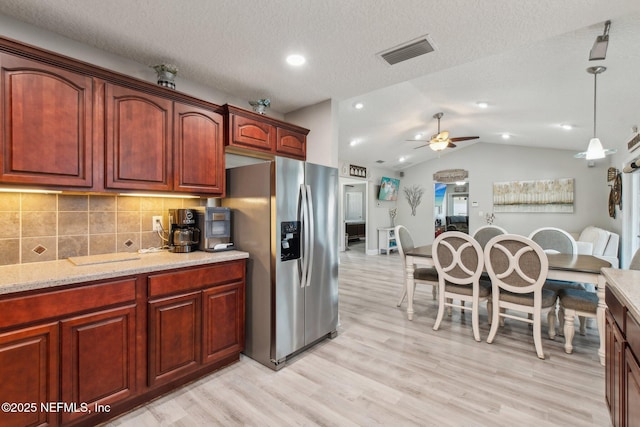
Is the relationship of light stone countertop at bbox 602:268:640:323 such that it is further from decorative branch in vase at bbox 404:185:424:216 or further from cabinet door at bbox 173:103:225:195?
decorative branch in vase at bbox 404:185:424:216

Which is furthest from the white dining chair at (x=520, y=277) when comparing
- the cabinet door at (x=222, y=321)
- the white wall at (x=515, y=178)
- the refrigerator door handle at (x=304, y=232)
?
the white wall at (x=515, y=178)

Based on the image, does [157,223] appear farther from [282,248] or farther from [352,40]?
[352,40]

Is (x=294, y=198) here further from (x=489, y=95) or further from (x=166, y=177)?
(x=489, y=95)

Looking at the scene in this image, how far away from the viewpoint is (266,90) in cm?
292

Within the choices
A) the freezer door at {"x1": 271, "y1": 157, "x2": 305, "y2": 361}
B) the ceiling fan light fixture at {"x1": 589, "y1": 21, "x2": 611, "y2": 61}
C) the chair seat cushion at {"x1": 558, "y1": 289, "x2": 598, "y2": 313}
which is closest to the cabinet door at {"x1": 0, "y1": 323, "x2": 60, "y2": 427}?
the freezer door at {"x1": 271, "y1": 157, "x2": 305, "y2": 361}

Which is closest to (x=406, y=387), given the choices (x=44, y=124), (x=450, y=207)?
(x=44, y=124)

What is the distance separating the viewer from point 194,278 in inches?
83.7

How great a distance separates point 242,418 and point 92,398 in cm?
85

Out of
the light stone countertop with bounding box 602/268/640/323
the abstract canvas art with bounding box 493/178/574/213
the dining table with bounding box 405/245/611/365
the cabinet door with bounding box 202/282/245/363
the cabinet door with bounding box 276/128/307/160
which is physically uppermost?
the cabinet door with bounding box 276/128/307/160

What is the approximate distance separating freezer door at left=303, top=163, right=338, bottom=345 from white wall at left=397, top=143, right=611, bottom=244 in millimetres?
6108

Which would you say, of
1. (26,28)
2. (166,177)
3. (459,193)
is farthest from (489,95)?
(459,193)

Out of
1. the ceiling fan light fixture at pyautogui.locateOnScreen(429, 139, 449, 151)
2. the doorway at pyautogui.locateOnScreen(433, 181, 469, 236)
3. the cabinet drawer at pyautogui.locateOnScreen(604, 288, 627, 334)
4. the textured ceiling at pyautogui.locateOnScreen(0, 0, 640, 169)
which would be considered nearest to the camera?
the cabinet drawer at pyautogui.locateOnScreen(604, 288, 627, 334)

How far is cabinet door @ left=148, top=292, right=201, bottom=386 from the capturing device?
1.94m

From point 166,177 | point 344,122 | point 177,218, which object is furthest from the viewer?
point 344,122
